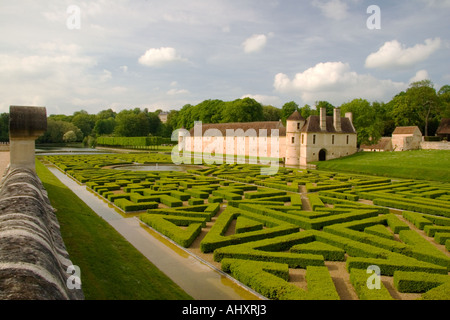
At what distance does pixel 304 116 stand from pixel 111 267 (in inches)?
3078

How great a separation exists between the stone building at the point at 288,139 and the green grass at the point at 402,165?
285cm

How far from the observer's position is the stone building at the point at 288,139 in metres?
47.0

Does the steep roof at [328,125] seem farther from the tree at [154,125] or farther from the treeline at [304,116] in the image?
the tree at [154,125]

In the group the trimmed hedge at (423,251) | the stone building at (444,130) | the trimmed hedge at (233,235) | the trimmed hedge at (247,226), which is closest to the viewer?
the trimmed hedge at (423,251)

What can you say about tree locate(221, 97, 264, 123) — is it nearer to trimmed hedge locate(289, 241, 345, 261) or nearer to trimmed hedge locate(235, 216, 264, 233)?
trimmed hedge locate(235, 216, 264, 233)

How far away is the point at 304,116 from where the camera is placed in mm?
81750

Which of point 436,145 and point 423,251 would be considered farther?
point 436,145

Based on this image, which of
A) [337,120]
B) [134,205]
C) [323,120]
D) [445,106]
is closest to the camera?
[134,205]

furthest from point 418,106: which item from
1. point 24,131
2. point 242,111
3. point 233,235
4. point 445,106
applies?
point 24,131

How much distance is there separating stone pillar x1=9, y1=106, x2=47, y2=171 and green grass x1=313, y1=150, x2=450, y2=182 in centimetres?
3366

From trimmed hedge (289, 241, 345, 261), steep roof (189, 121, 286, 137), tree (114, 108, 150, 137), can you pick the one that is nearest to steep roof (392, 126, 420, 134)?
steep roof (189, 121, 286, 137)

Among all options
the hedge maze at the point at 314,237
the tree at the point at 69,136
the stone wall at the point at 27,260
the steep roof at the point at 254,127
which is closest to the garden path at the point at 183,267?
the hedge maze at the point at 314,237

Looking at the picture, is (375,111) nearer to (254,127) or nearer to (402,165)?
(254,127)
